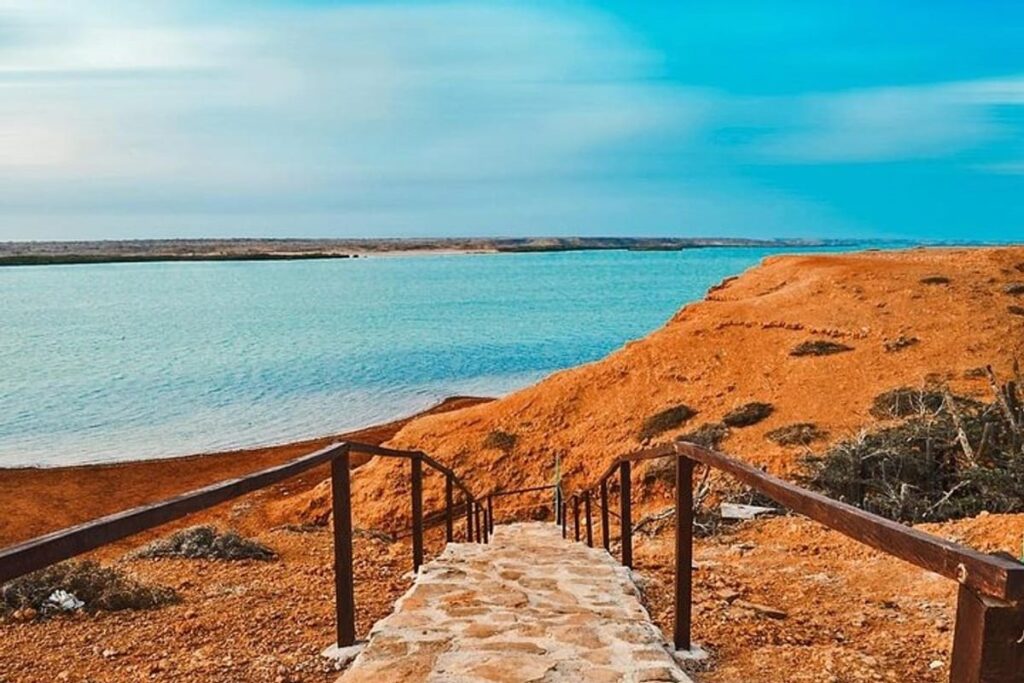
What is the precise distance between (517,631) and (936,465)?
8015mm

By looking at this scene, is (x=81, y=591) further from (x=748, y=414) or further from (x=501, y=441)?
(x=748, y=414)

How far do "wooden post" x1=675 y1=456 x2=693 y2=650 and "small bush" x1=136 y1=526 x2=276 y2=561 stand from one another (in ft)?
19.4

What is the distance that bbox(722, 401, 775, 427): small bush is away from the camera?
1396 centimetres

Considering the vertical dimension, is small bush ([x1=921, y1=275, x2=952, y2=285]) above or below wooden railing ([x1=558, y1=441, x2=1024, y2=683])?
above

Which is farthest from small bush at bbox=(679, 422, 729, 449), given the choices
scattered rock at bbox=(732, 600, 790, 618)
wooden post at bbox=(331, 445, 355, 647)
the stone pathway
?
wooden post at bbox=(331, 445, 355, 647)

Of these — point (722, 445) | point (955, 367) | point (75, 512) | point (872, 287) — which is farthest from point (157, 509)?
point (872, 287)

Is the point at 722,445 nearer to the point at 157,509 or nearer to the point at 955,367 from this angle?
the point at 955,367

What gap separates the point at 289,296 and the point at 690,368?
263 ft

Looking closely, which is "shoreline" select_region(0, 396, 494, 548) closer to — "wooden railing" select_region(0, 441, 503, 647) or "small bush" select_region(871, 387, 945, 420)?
"small bush" select_region(871, 387, 945, 420)

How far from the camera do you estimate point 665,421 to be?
14.9 m

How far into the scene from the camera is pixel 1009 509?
8297 millimetres

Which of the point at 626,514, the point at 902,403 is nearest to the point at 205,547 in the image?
the point at 626,514

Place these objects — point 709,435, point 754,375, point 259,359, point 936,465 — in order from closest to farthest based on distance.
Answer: point 936,465
point 709,435
point 754,375
point 259,359

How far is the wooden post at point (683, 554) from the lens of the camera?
4168 millimetres
